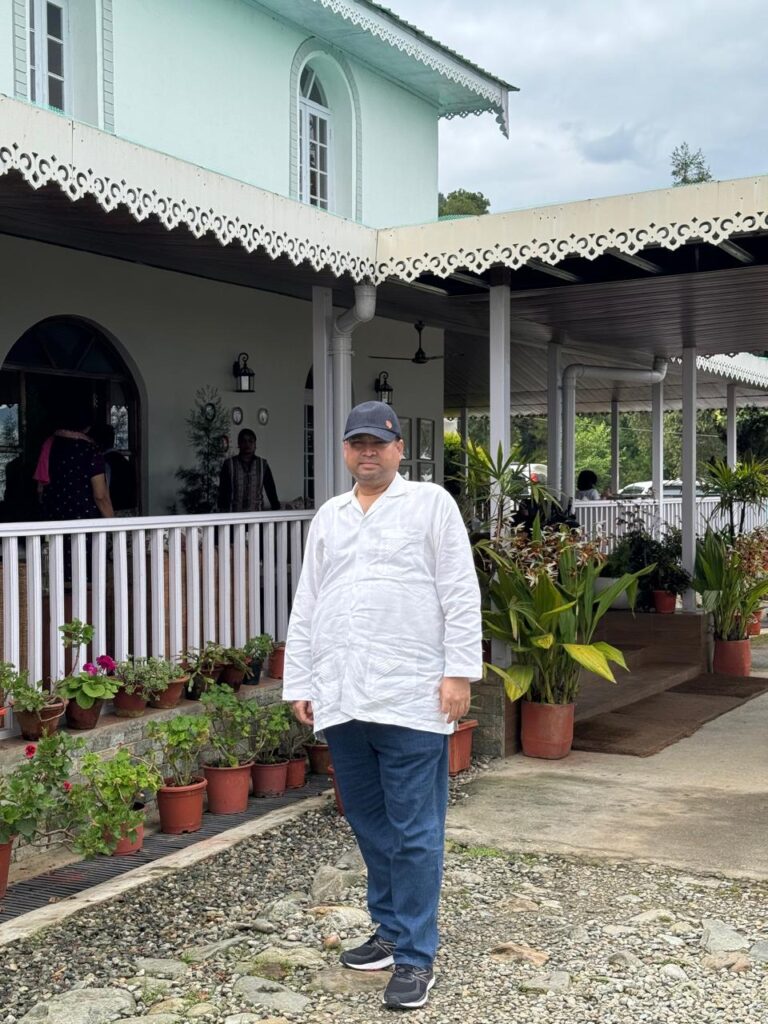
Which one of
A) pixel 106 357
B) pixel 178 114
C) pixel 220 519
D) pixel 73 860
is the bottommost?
pixel 73 860

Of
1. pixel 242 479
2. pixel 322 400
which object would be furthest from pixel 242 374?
pixel 322 400

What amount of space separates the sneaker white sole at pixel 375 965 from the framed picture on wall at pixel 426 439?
8675 millimetres

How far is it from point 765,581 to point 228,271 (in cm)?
526

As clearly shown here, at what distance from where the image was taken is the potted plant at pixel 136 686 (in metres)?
5.57

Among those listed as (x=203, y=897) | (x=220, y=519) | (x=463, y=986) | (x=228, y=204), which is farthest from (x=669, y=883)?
(x=228, y=204)

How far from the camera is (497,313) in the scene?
23.5 ft

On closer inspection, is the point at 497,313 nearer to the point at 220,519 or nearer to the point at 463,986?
the point at 220,519

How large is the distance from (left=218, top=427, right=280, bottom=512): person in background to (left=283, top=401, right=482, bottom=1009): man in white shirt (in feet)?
17.1

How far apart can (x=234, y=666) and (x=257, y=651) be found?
7.2 inches

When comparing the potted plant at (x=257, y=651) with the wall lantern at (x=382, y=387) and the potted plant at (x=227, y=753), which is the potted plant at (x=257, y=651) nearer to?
the potted plant at (x=227, y=753)

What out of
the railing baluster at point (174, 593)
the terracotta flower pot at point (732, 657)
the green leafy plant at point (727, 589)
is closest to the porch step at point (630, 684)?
the terracotta flower pot at point (732, 657)

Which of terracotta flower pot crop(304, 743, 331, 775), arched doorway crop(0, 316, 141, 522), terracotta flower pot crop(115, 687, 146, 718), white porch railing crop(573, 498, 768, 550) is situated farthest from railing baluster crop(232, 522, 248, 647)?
white porch railing crop(573, 498, 768, 550)

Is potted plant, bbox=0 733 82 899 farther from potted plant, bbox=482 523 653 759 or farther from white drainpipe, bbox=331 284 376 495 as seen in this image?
white drainpipe, bbox=331 284 376 495

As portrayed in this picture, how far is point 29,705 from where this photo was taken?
489cm
